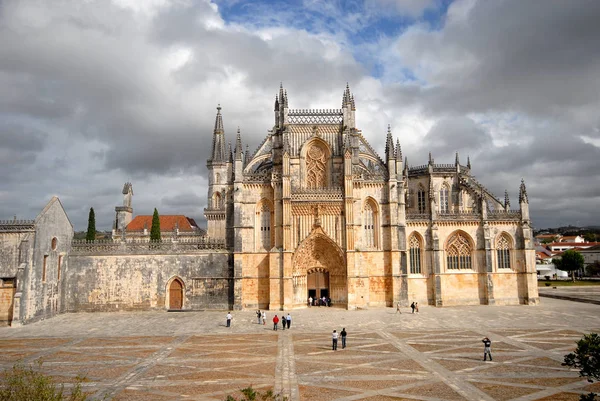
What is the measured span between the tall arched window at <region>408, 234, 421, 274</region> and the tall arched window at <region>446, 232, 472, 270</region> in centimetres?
298

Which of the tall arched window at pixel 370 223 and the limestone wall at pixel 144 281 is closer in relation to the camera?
the limestone wall at pixel 144 281

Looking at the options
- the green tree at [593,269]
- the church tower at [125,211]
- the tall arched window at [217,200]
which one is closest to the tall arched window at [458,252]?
the tall arched window at [217,200]

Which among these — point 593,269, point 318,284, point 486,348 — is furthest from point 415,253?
point 593,269

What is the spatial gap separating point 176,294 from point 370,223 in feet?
64.0

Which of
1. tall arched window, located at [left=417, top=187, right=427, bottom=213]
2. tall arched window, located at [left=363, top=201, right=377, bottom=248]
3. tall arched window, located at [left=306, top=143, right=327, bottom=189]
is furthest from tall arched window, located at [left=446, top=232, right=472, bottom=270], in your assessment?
tall arched window, located at [left=306, top=143, right=327, bottom=189]

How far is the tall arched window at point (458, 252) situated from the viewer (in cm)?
4300

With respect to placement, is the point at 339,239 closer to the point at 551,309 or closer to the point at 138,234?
the point at 551,309

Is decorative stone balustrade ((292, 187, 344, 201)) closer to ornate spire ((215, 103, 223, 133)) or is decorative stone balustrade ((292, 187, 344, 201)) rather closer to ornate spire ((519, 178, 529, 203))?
ornate spire ((519, 178, 529, 203))

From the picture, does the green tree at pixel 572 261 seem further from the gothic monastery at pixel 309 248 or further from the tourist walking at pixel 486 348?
the tourist walking at pixel 486 348

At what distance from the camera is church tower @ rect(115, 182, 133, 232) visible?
71.7 m

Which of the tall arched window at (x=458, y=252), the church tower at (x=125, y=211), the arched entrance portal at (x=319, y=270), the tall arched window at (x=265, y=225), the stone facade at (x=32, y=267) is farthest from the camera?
the church tower at (x=125, y=211)

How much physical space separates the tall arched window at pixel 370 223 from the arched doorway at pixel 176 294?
59.1ft

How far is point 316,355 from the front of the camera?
Result: 2148 cm

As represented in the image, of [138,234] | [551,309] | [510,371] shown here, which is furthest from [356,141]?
[138,234]
